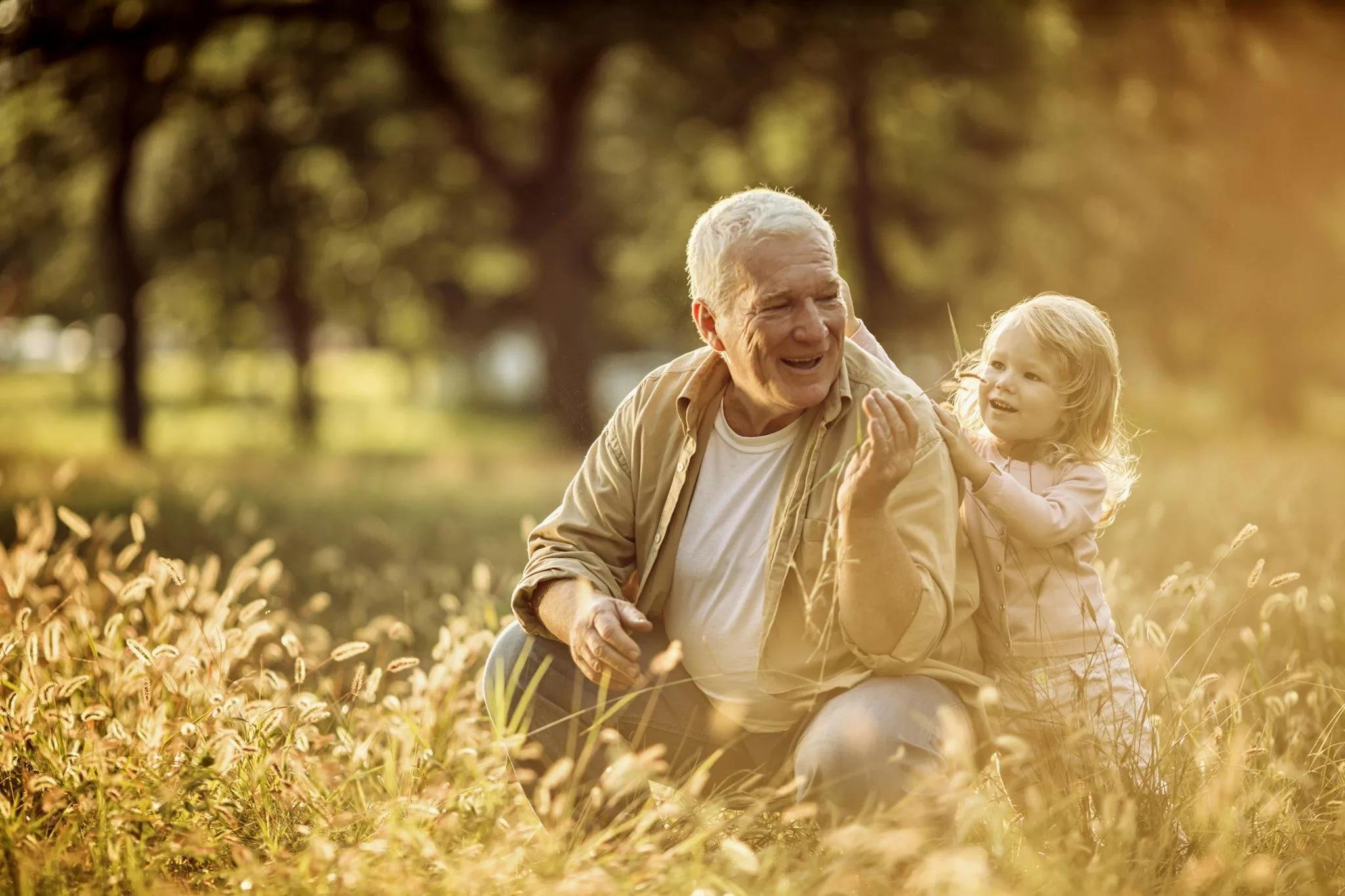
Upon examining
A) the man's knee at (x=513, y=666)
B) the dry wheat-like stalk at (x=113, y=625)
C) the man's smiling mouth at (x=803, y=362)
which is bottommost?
the man's knee at (x=513, y=666)

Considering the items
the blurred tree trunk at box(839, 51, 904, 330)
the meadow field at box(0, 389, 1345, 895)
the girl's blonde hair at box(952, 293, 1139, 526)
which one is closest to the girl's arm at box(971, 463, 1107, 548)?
the girl's blonde hair at box(952, 293, 1139, 526)

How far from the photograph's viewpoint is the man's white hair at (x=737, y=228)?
3.58 meters

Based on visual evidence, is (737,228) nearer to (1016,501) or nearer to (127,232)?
(1016,501)

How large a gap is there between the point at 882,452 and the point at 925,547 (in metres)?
0.45

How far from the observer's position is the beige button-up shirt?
11.2 ft

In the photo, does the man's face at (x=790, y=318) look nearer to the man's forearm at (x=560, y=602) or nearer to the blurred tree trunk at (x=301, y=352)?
the man's forearm at (x=560, y=602)

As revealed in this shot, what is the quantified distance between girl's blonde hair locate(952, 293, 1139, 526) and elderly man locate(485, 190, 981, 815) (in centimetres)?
47

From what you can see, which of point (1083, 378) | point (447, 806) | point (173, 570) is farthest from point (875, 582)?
point (173, 570)

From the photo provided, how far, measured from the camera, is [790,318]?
353 cm

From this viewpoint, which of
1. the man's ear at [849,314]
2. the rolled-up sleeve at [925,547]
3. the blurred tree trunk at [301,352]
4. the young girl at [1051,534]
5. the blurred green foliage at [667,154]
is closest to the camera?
the rolled-up sleeve at [925,547]

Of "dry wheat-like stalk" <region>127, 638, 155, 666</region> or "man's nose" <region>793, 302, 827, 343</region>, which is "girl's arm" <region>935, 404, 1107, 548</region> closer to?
"man's nose" <region>793, 302, 827, 343</region>

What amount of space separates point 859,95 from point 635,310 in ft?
43.5

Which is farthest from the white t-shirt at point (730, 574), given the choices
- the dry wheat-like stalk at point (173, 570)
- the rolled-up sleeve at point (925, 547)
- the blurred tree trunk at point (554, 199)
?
the blurred tree trunk at point (554, 199)

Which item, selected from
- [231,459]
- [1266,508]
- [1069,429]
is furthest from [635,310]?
[1069,429]
